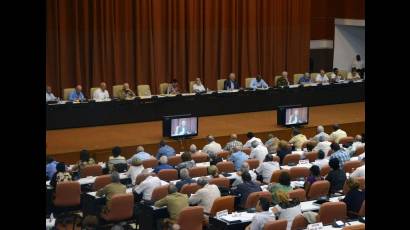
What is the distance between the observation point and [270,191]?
9.86m

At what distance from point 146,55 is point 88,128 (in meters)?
5.25

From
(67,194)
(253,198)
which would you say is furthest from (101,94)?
(253,198)

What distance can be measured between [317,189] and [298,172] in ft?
4.69

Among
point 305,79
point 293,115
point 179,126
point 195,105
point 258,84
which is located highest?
point 305,79

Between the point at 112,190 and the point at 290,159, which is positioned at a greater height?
the point at 290,159

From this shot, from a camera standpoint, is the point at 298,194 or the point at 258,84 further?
the point at 258,84

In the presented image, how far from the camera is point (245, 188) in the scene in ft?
33.4

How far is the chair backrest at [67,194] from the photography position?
1025cm

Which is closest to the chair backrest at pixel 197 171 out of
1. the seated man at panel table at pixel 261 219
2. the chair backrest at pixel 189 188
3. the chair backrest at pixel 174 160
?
the chair backrest at pixel 174 160

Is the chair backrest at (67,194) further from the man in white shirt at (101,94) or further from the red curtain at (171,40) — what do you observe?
the red curtain at (171,40)

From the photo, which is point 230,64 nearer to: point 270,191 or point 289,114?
point 289,114

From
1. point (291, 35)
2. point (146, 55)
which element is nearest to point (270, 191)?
point (146, 55)

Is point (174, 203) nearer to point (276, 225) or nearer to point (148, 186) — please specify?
point (148, 186)

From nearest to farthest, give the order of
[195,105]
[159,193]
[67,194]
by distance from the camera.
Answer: [159,193], [67,194], [195,105]
